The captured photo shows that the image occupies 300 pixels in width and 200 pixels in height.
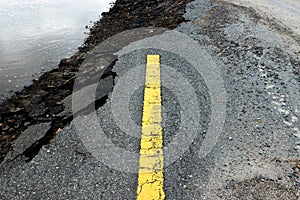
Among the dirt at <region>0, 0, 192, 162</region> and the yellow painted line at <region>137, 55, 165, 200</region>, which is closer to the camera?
the yellow painted line at <region>137, 55, 165, 200</region>

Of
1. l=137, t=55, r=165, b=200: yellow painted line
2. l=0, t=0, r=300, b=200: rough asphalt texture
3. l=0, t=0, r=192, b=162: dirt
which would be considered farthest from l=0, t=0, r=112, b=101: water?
l=137, t=55, r=165, b=200: yellow painted line

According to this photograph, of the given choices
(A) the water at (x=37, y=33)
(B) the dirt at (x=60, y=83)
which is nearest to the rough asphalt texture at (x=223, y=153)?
(B) the dirt at (x=60, y=83)

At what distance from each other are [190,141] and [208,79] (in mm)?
1084

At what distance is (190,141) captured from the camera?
2549 millimetres

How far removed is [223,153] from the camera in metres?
2.43

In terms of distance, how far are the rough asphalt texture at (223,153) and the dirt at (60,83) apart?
0.31 meters

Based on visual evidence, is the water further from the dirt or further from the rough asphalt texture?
the rough asphalt texture

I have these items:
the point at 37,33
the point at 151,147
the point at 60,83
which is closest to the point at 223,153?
the point at 151,147

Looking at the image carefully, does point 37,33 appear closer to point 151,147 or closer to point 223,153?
point 151,147

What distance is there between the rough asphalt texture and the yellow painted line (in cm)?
6

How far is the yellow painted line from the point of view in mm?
2107

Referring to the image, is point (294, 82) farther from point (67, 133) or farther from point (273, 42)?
point (67, 133)

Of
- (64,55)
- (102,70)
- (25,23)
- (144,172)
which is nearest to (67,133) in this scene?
(144,172)

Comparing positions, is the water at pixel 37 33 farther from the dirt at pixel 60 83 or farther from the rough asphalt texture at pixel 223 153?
the rough asphalt texture at pixel 223 153
